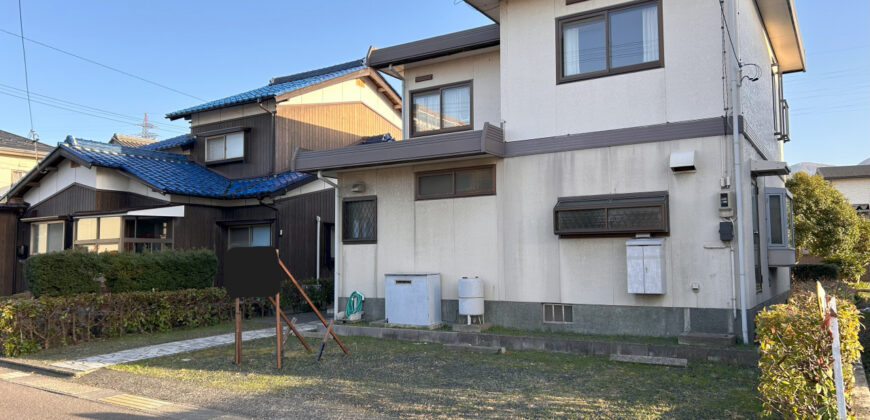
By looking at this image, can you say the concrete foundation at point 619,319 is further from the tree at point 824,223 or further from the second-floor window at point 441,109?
the tree at point 824,223

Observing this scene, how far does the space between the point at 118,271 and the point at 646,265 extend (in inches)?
403

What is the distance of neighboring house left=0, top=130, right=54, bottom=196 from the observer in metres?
28.4

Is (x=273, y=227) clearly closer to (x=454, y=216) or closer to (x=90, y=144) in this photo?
(x=90, y=144)

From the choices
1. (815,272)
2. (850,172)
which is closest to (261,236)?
(815,272)

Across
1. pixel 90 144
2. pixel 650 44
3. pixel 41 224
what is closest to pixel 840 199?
pixel 650 44

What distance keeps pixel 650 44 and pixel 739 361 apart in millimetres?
4961

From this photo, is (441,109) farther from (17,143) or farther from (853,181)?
(853,181)

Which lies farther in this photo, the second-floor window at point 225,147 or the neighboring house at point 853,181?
the neighboring house at point 853,181

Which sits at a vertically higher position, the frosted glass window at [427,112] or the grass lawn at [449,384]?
the frosted glass window at [427,112]

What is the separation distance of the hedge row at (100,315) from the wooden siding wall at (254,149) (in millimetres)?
5182

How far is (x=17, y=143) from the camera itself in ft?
97.5

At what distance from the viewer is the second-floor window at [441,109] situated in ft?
39.4

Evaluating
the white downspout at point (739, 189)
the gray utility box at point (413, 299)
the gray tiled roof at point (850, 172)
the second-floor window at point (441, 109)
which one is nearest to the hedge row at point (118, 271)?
the gray utility box at point (413, 299)

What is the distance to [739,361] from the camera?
7.69 metres
